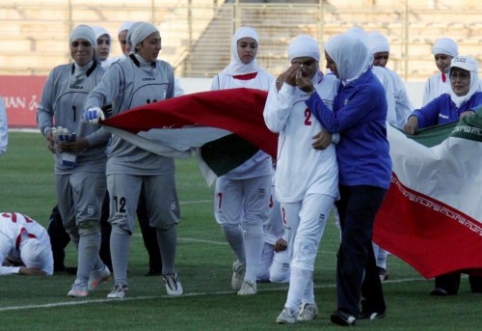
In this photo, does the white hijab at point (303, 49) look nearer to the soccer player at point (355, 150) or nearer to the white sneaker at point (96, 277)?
the soccer player at point (355, 150)

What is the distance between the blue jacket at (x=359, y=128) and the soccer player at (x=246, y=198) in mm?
1905

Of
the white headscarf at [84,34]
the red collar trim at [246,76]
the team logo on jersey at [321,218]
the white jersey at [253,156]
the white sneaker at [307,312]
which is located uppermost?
the white headscarf at [84,34]

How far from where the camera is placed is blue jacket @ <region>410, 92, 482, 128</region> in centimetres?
1072

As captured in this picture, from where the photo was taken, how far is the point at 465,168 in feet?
35.2

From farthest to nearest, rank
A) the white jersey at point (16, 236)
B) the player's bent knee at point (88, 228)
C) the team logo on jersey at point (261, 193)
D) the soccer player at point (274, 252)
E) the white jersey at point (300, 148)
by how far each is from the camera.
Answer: the white jersey at point (16, 236), the soccer player at point (274, 252), the team logo on jersey at point (261, 193), the player's bent knee at point (88, 228), the white jersey at point (300, 148)

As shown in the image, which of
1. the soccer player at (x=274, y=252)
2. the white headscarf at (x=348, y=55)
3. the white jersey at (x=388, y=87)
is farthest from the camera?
the white jersey at (x=388, y=87)

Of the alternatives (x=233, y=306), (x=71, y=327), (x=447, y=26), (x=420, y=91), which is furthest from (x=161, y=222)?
(x=447, y=26)

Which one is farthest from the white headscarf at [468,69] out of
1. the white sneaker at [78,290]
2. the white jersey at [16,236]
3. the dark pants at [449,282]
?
the white jersey at [16,236]

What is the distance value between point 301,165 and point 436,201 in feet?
7.95

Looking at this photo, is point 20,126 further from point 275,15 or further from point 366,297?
point 366,297

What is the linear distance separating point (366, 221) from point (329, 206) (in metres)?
0.26

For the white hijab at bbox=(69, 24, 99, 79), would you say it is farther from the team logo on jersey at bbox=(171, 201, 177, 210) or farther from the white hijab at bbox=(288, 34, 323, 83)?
the white hijab at bbox=(288, 34, 323, 83)

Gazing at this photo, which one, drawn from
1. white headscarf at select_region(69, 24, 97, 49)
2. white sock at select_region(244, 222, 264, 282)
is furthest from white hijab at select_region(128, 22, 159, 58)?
white sock at select_region(244, 222, 264, 282)

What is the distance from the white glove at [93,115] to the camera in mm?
9500
